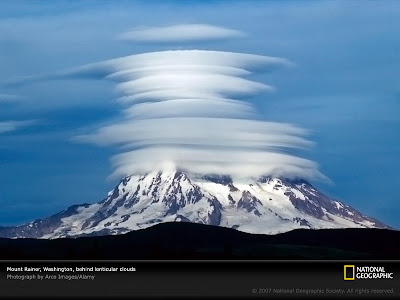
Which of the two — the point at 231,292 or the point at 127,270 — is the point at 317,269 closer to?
the point at 231,292

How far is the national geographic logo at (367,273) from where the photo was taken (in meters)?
69.6

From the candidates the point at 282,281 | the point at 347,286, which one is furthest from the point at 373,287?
the point at 282,281

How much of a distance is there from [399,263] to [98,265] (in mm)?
21623

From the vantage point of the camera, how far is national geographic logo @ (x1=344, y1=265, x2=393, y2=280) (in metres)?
69.6

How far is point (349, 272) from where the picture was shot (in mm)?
70625

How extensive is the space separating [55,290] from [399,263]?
985 inches

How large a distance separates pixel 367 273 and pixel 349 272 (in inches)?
57.3

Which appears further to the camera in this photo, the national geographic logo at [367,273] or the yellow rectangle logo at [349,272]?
the yellow rectangle logo at [349,272]

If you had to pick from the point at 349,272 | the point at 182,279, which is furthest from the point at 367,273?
the point at 182,279

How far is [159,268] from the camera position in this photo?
74.2m

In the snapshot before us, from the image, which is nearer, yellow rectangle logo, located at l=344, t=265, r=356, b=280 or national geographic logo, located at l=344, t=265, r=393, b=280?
national geographic logo, located at l=344, t=265, r=393, b=280

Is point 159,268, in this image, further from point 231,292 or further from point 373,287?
point 373,287

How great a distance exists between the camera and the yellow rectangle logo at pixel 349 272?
231ft

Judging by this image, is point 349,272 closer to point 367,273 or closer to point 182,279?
point 367,273
